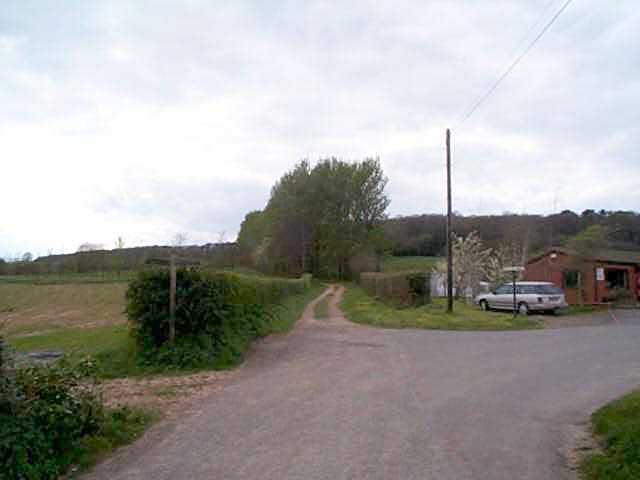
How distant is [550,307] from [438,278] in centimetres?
1807

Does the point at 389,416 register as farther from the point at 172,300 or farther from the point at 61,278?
the point at 61,278

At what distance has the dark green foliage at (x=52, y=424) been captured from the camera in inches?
214

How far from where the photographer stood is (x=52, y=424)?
6000mm

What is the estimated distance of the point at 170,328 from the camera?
12.7 meters

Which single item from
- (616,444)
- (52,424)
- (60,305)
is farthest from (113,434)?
(60,305)

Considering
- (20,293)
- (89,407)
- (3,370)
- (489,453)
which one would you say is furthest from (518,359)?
(20,293)

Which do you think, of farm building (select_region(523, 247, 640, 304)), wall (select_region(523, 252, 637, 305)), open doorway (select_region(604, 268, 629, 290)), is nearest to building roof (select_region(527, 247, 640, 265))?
farm building (select_region(523, 247, 640, 304))

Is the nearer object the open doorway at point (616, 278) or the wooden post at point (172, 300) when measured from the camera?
the wooden post at point (172, 300)

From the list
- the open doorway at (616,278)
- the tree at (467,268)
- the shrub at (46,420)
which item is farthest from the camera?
the tree at (467,268)

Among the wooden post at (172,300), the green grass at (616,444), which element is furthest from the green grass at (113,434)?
the green grass at (616,444)

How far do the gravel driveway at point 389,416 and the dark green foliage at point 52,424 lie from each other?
38 cm

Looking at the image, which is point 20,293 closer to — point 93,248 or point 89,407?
point 93,248

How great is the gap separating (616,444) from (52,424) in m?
5.76

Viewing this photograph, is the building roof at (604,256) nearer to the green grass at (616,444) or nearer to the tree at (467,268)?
the tree at (467,268)
